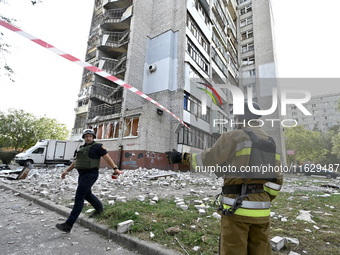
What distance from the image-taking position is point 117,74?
71.2 feet

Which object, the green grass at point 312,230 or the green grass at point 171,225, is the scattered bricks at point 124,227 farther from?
the green grass at point 312,230

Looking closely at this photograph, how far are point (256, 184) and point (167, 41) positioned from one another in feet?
66.4

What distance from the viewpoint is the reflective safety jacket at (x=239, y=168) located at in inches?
61.7

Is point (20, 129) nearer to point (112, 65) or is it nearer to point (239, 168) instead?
point (112, 65)

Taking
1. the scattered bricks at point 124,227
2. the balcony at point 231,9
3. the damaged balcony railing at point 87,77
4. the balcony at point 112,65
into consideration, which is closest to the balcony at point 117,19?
the balcony at point 112,65

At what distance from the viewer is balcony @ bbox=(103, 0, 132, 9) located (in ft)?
75.4

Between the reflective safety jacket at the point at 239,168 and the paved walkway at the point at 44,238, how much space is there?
5.97ft

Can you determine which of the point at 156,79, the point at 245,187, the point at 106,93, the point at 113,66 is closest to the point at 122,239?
the point at 245,187

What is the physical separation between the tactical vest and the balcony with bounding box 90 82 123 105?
18.6m

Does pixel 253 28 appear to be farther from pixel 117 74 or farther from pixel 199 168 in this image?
pixel 199 168

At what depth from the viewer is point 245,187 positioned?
5.32ft

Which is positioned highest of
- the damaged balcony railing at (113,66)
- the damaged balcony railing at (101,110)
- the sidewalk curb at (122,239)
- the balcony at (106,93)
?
the damaged balcony railing at (113,66)

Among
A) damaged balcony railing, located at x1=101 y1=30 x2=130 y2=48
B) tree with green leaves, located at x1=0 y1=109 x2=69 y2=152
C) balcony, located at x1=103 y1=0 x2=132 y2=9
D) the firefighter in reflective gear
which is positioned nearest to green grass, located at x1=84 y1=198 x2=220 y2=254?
the firefighter in reflective gear

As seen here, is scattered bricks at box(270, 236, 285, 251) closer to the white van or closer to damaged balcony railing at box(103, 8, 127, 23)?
the white van
